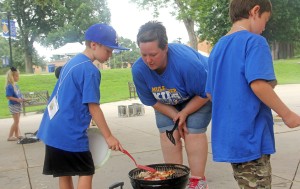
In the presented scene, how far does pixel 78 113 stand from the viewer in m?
3.30

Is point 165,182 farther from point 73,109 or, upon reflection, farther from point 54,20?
point 54,20

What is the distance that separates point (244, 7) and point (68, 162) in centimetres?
192

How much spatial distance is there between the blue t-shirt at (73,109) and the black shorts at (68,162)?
7cm

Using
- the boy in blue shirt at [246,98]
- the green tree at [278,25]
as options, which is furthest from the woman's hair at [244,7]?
the green tree at [278,25]

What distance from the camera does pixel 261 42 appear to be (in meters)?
2.35

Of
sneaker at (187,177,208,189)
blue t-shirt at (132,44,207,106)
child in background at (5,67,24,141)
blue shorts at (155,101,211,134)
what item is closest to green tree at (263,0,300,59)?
child in background at (5,67,24,141)

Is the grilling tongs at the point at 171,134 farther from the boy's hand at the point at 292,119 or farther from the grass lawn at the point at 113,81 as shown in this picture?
the grass lawn at the point at 113,81

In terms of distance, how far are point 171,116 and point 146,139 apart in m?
3.94

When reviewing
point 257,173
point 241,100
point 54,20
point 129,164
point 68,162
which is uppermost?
point 54,20

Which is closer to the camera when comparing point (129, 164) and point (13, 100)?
point (129, 164)

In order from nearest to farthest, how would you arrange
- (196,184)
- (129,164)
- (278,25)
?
(196,184) → (129,164) → (278,25)

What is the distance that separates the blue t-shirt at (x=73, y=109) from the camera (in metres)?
3.25

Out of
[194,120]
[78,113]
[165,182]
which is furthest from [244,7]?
[78,113]

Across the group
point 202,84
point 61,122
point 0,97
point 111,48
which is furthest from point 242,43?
point 0,97
